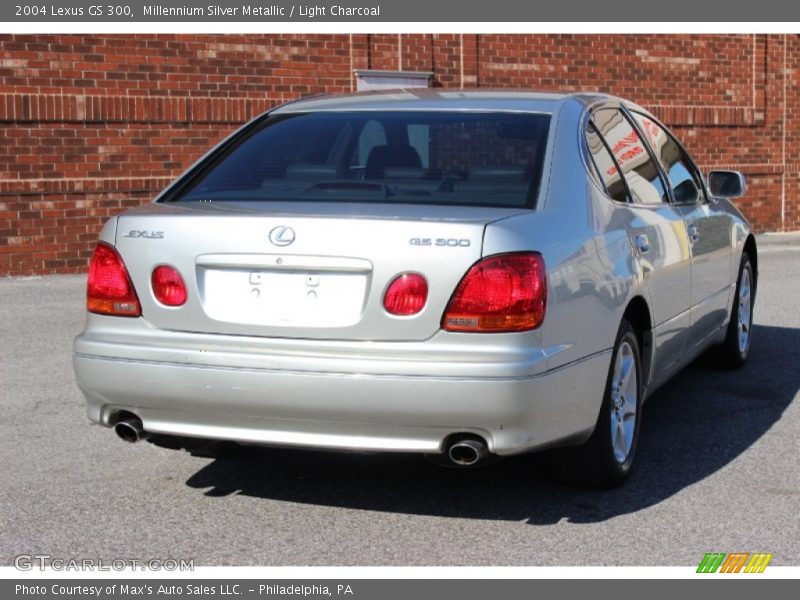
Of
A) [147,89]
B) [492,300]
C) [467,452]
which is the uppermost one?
[147,89]

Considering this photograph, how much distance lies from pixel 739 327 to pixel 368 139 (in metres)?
3.34

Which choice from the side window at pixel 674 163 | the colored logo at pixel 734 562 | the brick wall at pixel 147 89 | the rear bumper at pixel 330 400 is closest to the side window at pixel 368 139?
the rear bumper at pixel 330 400

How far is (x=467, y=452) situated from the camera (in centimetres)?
454

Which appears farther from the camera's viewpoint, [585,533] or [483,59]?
[483,59]

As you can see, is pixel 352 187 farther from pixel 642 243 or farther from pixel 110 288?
pixel 642 243

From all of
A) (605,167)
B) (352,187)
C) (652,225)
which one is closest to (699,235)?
(652,225)

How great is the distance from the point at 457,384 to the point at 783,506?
1.53 meters

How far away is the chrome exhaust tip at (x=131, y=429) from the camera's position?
15.9ft

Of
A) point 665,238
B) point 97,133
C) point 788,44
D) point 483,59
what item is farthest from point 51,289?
point 788,44

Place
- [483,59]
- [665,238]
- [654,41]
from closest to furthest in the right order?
[665,238] → [483,59] → [654,41]

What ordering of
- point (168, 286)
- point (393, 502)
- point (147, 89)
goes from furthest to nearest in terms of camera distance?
point (147, 89), point (393, 502), point (168, 286)

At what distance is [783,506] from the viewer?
16.7ft

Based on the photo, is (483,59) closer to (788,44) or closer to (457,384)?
(788,44)

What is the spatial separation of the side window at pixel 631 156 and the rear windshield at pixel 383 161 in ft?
1.95
